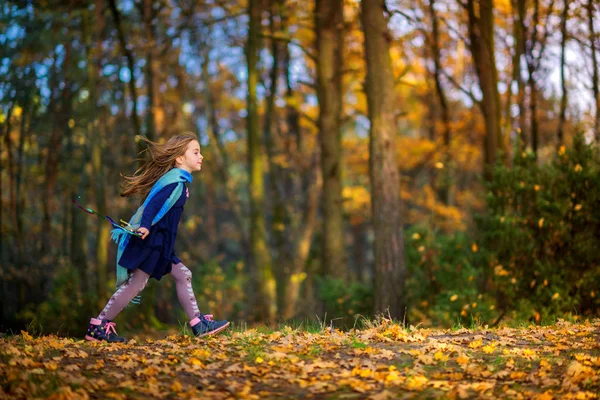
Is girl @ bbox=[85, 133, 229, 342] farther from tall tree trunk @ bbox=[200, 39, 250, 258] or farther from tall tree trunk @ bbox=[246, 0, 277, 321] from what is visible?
tall tree trunk @ bbox=[200, 39, 250, 258]

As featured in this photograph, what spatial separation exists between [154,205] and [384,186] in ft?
16.4

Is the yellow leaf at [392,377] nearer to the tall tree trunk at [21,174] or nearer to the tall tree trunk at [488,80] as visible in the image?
the tall tree trunk at [488,80]

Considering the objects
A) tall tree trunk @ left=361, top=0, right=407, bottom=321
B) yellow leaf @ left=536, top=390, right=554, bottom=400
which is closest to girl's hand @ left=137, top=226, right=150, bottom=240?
yellow leaf @ left=536, top=390, right=554, bottom=400

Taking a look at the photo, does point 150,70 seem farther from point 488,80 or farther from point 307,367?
point 307,367

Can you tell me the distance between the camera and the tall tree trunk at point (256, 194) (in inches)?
661

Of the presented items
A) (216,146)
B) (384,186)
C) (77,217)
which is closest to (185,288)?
(384,186)

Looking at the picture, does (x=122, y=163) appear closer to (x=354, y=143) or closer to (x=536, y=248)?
(x=354, y=143)

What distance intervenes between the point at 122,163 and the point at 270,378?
688 inches

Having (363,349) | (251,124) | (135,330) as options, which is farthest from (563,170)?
(135,330)

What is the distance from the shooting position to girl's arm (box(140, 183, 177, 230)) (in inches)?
267

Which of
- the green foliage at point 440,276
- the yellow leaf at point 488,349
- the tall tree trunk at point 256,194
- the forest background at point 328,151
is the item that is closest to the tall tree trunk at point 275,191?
the forest background at point 328,151

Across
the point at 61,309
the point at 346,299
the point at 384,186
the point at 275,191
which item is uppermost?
the point at 275,191

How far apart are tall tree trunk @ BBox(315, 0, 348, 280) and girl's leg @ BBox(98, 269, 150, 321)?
9201 mm

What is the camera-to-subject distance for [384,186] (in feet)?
36.3
